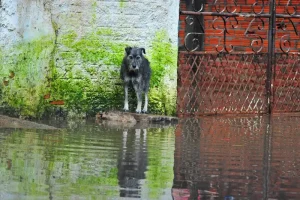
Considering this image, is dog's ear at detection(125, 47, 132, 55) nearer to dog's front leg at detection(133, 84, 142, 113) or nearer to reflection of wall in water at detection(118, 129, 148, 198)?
dog's front leg at detection(133, 84, 142, 113)

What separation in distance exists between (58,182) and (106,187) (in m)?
0.34

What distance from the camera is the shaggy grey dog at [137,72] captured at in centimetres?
1182

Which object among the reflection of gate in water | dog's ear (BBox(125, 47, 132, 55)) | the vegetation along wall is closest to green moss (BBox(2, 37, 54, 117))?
the vegetation along wall

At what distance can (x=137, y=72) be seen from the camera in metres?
12.0

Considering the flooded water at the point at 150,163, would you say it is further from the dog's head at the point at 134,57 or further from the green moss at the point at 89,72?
the dog's head at the point at 134,57

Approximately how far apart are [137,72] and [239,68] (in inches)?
75.6

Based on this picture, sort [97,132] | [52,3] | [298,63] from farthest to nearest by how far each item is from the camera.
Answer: [298,63]
[52,3]
[97,132]

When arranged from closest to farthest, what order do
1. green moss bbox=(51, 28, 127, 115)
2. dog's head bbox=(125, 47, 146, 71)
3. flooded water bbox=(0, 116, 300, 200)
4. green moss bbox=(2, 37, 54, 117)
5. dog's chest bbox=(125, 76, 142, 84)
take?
flooded water bbox=(0, 116, 300, 200), green moss bbox=(2, 37, 54, 117), dog's head bbox=(125, 47, 146, 71), green moss bbox=(51, 28, 127, 115), dog's chest bbox=(125, 76, 142, 84)

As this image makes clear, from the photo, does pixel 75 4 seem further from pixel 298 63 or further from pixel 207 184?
pixel 207 184

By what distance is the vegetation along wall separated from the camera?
1160 cm

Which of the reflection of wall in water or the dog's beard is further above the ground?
the dog's beard

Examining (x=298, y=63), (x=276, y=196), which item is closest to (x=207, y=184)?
(x=276, y=196)

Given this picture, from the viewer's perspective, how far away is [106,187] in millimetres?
6555

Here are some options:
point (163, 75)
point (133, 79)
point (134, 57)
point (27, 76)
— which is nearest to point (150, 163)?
point (134, 57)
